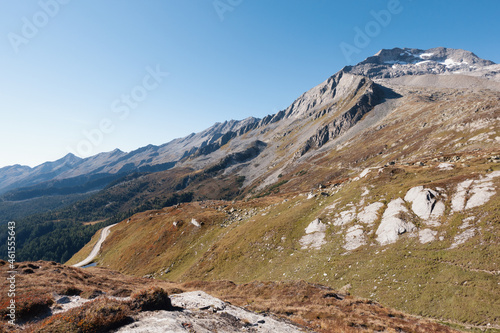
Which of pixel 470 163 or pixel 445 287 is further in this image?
pixel 470 163

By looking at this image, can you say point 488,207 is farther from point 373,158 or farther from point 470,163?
point 373,158

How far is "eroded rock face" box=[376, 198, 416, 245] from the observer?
35219 millimetres

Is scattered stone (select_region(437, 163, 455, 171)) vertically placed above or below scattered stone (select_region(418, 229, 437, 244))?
above

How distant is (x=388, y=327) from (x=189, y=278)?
145 ft

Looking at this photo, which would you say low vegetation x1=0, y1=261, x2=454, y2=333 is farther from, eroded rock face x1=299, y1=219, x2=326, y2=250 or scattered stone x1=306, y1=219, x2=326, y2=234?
scattered stone x1=306, y1=219, x2=326, y2=234

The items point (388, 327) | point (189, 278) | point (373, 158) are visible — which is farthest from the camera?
point (373, 158)

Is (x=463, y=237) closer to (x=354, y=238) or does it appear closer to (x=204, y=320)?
(x=354, y=238)

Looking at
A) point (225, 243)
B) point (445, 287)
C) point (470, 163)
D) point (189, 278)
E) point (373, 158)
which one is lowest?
point (189, 278)

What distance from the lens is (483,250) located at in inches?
1039

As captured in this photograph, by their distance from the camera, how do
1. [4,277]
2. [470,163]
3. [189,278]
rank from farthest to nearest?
[189,278] < [470,163] < [4,277]

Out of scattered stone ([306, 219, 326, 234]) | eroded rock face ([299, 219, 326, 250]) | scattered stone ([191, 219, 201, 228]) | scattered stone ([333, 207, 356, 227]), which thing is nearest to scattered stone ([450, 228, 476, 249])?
scattered stone ([333, 207, 356, 227])

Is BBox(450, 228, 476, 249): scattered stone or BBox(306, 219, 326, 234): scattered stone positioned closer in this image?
BBox(450, 228, 476, 249): scattered stone

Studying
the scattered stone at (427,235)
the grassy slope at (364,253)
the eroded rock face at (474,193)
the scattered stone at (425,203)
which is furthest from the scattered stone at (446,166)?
the scattered stone at (427,235)

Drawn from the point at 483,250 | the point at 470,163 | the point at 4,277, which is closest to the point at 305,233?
the point at 483,250
